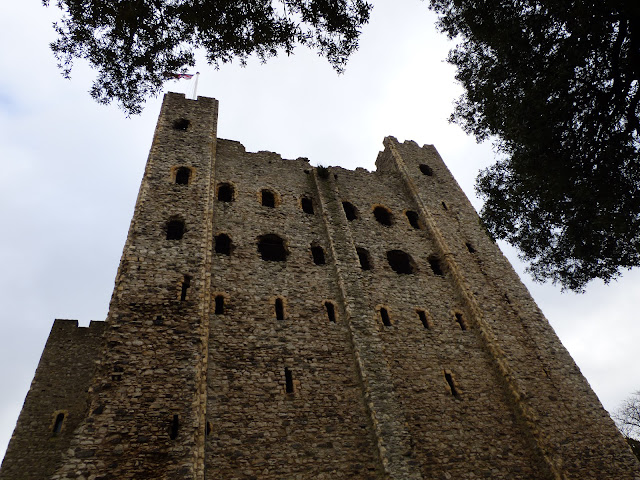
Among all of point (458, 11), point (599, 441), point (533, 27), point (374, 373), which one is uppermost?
point (458, 11)

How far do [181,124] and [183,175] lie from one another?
385 cm

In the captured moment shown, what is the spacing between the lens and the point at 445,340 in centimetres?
1341

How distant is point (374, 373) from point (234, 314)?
175 inches

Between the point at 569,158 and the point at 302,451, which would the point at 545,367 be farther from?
the point at 302,451

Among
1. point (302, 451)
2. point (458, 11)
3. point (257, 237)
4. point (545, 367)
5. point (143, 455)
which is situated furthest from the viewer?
point (257, 237)

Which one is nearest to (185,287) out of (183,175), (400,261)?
(183,175)

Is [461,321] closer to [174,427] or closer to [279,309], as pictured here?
[279,309]

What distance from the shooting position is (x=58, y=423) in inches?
414

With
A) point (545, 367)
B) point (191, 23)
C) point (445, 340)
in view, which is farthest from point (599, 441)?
point (191, 23)

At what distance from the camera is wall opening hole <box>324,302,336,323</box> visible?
13.0 m

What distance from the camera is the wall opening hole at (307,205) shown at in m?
17.4

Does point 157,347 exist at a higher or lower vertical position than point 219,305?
lower

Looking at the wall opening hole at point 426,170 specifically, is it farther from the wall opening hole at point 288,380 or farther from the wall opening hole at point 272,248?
the wall opening hole at point 288,380

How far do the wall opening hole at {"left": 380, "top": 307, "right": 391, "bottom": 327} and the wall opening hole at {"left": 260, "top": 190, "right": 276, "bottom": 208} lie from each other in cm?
638
